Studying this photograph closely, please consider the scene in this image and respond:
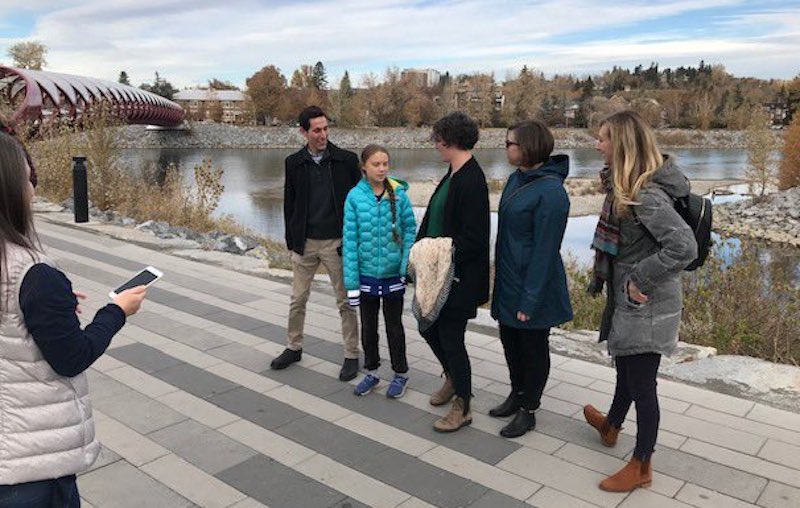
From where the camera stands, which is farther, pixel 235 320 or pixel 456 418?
pixel 235 320

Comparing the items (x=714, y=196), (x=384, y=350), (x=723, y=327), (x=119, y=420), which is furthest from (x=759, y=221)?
(x=119, y=420)

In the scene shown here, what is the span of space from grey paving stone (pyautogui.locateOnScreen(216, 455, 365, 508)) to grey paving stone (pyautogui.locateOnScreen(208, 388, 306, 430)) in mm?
457

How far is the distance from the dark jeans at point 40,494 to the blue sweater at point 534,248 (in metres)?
2.19

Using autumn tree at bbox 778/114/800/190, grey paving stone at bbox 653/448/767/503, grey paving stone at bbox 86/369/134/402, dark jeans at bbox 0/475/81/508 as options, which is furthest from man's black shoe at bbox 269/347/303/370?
autumn tree at bbox 778/114/800/190

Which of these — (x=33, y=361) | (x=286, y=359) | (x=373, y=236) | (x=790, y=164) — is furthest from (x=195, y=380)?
(x=790, y=164)

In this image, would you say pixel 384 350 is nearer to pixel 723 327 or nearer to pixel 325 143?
pixel 325 143

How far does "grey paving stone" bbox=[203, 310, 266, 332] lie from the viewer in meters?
5.59

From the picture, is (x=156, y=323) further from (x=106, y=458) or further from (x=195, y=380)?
(x=106, y=458)

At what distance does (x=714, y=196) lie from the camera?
33312 mm

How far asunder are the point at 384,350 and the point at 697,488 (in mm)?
2537

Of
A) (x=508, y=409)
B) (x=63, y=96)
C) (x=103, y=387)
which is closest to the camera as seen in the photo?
(x=508, y=409)

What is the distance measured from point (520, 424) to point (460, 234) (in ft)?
3.73

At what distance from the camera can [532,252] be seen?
3307mm

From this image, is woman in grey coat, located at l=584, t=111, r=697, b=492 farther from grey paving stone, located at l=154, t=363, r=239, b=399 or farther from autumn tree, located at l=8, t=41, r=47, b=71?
autumn tree, located at l=8, t=41, r=47, b=71
